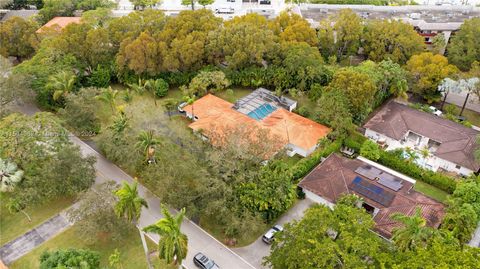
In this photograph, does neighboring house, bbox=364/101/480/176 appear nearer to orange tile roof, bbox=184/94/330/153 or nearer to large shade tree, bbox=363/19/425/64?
orange tile roof, bbox=184/94/330/153

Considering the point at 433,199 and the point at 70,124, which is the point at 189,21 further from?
the point at 433,199

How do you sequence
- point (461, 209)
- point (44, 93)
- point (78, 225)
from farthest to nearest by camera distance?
point (44, 93) < point (461, 209) < point (78, 225)

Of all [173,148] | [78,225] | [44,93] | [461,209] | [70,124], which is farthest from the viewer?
[44,93]

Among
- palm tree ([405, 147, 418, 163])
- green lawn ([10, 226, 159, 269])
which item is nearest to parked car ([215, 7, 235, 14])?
palm tree ([405, 147, 418, 163])

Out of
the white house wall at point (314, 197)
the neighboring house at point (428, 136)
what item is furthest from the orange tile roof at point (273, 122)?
the neighboring house at point (428, 136)

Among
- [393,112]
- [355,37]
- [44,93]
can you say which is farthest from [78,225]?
[355,37]

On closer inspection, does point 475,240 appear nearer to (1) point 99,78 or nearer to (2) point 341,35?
(2) point 341,35
